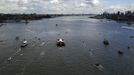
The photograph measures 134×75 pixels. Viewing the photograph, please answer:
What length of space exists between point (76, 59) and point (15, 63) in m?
20.8

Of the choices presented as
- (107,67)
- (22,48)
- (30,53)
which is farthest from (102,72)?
(22,48)

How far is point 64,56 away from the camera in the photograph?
7350 centimetres

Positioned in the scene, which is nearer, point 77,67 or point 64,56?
point 77,67

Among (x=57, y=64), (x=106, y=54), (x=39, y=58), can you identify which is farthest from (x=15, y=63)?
(x=106, y=54)

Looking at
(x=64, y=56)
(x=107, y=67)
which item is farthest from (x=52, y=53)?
(x=107, y=67)

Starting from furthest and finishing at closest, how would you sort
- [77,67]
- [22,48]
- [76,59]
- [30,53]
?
[22,48] → [30,53] → [76,59] → [77,67]

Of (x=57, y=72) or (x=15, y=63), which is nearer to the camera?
(x=57, y=72)

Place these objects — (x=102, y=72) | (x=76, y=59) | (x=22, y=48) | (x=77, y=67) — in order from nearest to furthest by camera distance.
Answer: (x=102, y=72)
(x=77, y=67)
(x=76, y=59)
(x=22, y=48)

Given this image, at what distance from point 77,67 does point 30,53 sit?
2363 cm

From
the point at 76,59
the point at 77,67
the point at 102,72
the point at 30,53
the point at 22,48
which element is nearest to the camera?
the point at 102,72

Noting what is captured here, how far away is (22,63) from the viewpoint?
211 ft

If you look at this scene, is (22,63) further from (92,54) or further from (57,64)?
(92,54)

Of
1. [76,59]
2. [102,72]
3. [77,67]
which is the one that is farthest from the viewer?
[76,59]

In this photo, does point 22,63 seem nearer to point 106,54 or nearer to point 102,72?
point 102,72
